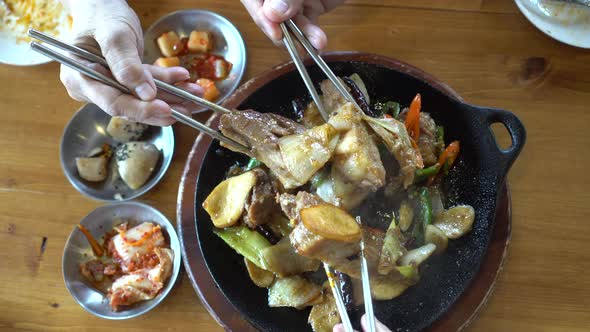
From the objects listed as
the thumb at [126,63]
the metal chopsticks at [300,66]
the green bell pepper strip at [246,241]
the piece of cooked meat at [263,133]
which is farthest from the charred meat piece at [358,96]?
the thumb at [126,63]

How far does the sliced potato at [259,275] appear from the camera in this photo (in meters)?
1.84

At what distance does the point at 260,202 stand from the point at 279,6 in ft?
2.40

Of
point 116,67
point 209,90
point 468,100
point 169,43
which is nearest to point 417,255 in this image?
point 468,100

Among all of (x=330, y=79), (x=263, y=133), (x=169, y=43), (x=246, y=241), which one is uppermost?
(x=330, y=79)

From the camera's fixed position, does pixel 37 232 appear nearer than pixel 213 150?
No

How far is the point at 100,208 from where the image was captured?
232 cm

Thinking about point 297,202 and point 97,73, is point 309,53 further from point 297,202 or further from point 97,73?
point 97,73

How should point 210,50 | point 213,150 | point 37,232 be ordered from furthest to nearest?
point 210,50
point 37,232
point 213,150

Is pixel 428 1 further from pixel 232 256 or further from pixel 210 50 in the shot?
pixel 232 256

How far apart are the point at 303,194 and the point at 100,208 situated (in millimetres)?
1228

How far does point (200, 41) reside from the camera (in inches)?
104

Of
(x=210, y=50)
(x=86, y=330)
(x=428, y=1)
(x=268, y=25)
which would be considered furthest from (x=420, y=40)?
(x=86, y=330)

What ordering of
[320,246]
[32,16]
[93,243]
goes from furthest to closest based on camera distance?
1. [32,16]
2. [93,243]
3. [320,246]

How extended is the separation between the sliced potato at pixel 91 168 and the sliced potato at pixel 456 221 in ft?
5.44
